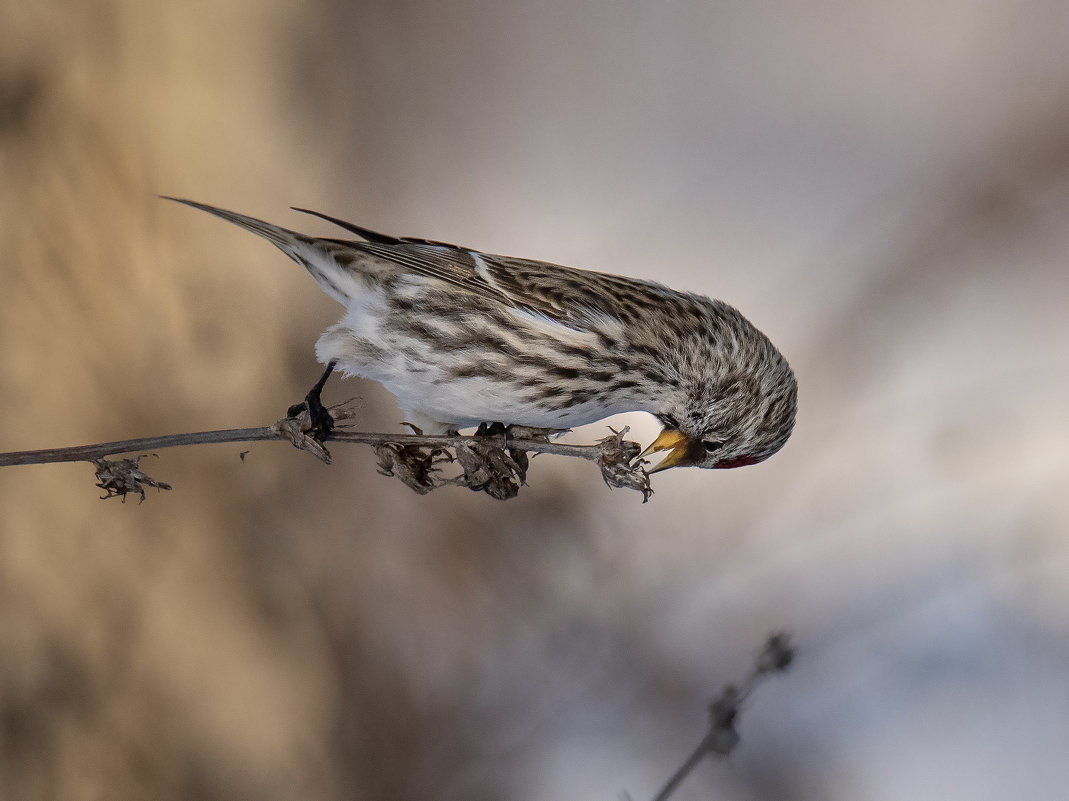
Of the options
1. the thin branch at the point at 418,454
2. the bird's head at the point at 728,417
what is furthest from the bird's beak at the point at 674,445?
the thin branch at the point at 418,454

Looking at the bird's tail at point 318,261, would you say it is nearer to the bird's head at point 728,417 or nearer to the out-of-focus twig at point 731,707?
the bird's head at point 728,417

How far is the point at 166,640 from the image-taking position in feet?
6.66

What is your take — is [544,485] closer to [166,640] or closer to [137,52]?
[166,640]

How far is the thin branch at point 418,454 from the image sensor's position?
865 mm

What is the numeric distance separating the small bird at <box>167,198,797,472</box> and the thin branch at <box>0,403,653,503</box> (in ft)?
0.33

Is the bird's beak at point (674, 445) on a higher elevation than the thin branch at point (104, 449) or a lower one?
higher

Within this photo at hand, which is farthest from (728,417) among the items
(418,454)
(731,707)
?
(731,707)

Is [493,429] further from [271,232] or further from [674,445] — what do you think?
[271,232]

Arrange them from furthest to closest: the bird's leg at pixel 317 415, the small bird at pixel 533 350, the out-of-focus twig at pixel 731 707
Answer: the small bird at pixel 533 350, the bird's leg at pixel 317 415, the out-of-focus twig at pixel 731 707

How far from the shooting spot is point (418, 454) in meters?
1.17

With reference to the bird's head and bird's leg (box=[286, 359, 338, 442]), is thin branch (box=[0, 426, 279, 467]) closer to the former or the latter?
bird's leg (box=[286, 359, 338, 442])

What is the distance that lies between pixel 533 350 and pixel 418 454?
258 mm

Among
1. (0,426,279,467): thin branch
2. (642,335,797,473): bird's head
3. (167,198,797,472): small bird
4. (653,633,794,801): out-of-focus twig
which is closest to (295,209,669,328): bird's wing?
(167,198,797,472): small bird

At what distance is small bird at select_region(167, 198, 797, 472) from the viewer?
50.3 inches
